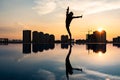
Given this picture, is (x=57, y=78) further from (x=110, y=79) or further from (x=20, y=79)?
(x=110, y=79)

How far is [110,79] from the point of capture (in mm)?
14000

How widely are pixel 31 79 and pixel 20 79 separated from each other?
2.27 ft

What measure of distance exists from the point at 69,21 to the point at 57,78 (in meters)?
20.3

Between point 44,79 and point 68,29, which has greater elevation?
point 68,29

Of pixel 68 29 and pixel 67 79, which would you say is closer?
pixel 67 79

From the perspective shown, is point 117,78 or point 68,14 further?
point 68,14

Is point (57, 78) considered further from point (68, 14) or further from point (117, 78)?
point (68, 14)

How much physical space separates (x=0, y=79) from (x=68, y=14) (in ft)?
68.6

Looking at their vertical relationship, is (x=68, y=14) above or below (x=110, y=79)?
above

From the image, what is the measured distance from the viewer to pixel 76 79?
1385cm

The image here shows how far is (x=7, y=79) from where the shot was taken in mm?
13914

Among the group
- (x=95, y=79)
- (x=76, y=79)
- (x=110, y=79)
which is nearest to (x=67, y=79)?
(x=76, y=79)

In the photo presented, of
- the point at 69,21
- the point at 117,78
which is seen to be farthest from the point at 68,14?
the point at 117,78

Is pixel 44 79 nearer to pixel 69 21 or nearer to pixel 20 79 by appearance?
pixel 20 79
